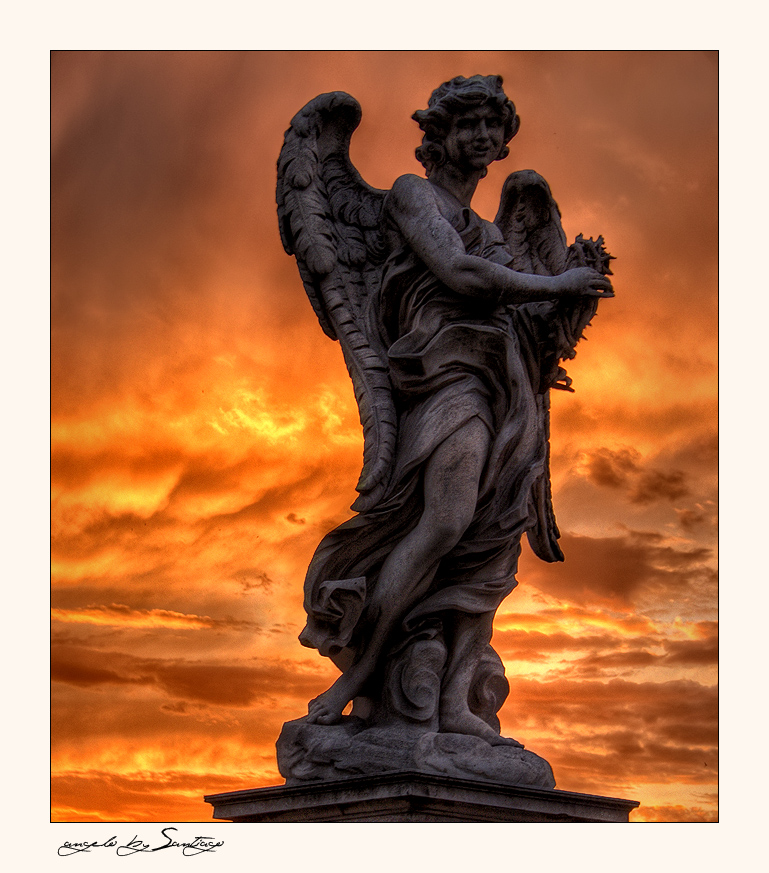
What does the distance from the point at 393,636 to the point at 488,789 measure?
1.21m

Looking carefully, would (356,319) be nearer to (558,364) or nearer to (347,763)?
(558,364)

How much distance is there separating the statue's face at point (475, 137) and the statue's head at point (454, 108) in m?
0.03

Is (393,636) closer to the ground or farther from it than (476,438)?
closer to the ground

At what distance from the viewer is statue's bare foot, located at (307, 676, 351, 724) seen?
32.0 ft

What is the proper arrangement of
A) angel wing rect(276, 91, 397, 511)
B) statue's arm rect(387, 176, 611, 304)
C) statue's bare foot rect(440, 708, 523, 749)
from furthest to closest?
angel wing rect(276, 91, 397, 511) → statue's arm rect(387, 176, 611, 304) → statue's bare foot rect(440, 708, 523, 749)

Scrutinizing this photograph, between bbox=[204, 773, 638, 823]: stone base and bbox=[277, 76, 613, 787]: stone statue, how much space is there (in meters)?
0.17

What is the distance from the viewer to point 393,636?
32.7ft

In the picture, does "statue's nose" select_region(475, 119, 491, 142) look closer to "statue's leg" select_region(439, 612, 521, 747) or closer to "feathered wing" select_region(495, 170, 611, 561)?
"feathered wing" select_region(495, 170, 611, 561)

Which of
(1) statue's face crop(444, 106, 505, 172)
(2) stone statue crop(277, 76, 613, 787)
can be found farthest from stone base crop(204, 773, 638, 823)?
(1) statue's face crop(444, 106, 505, 172)

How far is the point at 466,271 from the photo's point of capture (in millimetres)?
9938

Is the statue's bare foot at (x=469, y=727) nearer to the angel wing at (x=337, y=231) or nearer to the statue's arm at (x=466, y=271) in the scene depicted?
the angel wing at (x=337, y=231)

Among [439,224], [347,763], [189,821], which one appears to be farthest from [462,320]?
[189,821]

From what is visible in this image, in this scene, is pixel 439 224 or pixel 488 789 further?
pixel 439 224

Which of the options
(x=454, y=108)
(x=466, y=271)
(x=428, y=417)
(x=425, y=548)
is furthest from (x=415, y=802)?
(x=454, y=108)
